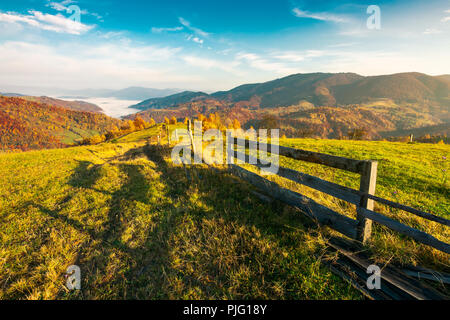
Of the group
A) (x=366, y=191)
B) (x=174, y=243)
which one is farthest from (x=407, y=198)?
(x=174, y=243)

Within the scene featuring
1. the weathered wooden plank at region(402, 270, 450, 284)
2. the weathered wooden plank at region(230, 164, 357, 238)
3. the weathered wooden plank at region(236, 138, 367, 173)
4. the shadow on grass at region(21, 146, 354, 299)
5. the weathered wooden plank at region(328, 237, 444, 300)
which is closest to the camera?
the weathered wooden plank at region(328, 237, 444, 300)

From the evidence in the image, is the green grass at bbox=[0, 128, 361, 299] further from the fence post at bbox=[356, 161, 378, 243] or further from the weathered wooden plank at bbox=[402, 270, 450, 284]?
the weathered wooden plank at bbox=[402, 270, 450, 284]

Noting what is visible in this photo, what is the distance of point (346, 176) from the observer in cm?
982

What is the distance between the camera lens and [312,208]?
15.3 feet

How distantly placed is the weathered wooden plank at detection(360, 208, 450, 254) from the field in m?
0.71

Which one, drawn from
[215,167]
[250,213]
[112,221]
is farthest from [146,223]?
[215,167]

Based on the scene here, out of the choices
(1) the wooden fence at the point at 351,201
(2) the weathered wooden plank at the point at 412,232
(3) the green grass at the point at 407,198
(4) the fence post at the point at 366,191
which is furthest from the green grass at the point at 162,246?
(3) the green grass at the point at 407,198

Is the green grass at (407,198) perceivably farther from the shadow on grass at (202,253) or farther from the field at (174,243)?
the shadow on grass at (202,253)

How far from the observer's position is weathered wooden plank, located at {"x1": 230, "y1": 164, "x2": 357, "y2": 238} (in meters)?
4.09

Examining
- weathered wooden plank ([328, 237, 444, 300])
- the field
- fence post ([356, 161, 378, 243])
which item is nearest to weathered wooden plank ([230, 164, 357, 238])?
fence post ([356, 161, 378, 243])

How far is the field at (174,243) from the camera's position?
11.5 ft

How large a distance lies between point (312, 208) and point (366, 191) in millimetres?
1260
